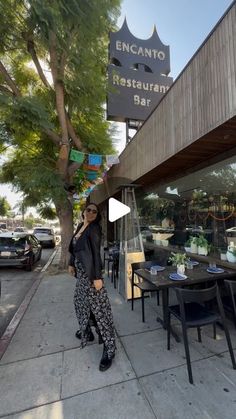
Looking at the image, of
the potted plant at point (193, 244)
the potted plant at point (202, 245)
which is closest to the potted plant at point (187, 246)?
the potted plant at point (193, 244)

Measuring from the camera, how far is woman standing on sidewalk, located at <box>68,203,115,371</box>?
254cm

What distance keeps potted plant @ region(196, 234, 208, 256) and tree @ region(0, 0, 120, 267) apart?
14.5ft

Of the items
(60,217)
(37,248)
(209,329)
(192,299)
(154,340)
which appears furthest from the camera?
(37,248)

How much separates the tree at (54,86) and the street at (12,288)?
142 cm

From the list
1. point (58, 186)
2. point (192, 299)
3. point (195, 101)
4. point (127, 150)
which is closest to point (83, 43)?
point (127, 150)

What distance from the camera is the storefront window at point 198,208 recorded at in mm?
4004

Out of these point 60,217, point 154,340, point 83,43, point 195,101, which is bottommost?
point 154,340

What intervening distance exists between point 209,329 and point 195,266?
0.96m

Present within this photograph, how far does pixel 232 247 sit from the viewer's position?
12.6 feet

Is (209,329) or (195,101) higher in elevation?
(195,101)

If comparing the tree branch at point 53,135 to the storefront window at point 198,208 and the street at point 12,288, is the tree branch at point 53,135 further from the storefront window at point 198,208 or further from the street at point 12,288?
the street at point 12,288

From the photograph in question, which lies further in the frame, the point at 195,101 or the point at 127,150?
the point at 127,150

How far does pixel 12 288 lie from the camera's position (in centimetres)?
607

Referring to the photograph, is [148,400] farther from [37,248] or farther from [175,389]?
[37,248]
